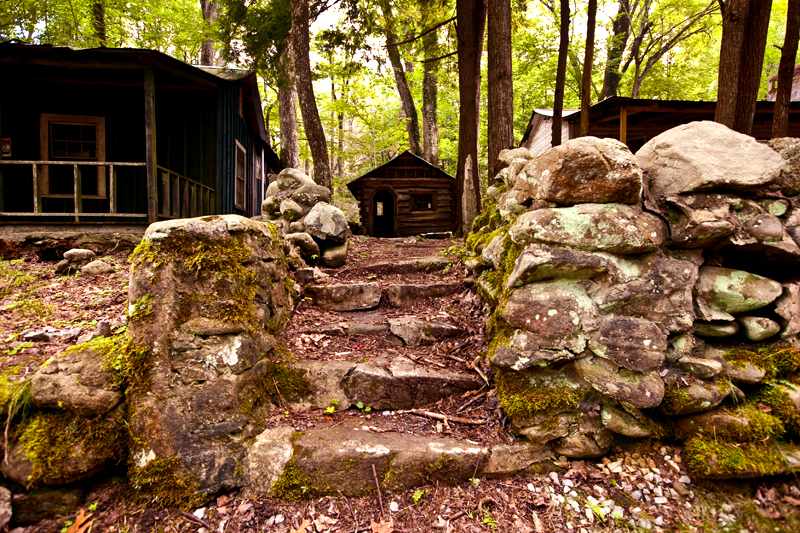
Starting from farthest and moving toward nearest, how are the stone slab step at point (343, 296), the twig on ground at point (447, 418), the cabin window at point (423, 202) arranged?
the cabin window at point (423, 202), the stone slab step at point (343, 296), the twig on ground at point (447, 418)

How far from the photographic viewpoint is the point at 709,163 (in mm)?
2727

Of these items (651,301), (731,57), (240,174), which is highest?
(731,57)

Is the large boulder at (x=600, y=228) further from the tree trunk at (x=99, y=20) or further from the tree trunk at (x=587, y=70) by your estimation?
the tree trunk at (x=99, y=20)

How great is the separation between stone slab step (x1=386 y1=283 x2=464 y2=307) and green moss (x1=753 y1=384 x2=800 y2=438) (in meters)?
2.63

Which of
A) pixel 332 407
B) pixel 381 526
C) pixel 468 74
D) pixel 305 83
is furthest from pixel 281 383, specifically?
pixel 305 83

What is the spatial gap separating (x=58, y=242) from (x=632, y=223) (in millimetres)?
7422

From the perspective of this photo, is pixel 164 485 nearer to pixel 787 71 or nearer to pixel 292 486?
pixel 292 486

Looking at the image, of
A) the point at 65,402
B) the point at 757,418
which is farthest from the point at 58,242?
the point at 757,418

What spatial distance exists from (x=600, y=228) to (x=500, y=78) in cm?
565

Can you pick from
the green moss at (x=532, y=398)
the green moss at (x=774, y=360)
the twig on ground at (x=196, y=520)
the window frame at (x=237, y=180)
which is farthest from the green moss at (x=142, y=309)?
the window frame at (x=237, y=180)

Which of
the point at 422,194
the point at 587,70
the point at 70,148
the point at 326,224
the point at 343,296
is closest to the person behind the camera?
the point at 343,296

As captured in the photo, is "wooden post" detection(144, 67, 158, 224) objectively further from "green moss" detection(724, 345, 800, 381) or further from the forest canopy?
"green moss" detection(724, 345, 800, 381)

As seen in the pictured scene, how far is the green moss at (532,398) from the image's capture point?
8.79 feet

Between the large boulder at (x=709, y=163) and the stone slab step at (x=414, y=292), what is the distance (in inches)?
88.2
